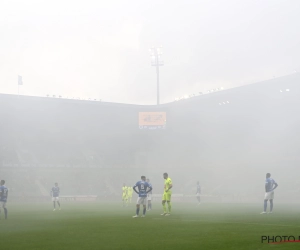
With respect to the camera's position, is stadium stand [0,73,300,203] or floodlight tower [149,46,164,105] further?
floodlight tower [149,46,164,105]

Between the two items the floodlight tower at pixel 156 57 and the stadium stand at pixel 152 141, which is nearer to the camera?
the stadium stand at pixel 152 141

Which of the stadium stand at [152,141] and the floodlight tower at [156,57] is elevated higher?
the floodlight tower at [156,57]

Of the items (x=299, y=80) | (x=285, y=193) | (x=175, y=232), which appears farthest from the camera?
(x=299, y=80)

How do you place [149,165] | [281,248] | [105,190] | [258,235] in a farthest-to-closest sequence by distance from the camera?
[149,165], [105,190], [258,235], [281,248]

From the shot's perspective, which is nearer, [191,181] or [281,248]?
[281,248]

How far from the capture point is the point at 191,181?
243ft

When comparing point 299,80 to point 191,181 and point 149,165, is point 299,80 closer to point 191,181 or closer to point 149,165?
point 191,181

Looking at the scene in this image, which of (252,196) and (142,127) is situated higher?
(142,127)

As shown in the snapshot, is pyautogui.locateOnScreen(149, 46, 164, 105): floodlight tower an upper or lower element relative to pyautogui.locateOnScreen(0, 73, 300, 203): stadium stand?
upper

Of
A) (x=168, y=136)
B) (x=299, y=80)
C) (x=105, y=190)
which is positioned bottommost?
(x=105, y=190)

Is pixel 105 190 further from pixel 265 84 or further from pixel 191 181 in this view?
pixel 265 84

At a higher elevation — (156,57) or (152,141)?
(156,57)

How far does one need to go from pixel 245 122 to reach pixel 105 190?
23772mm

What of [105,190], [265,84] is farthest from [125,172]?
[265,84]
